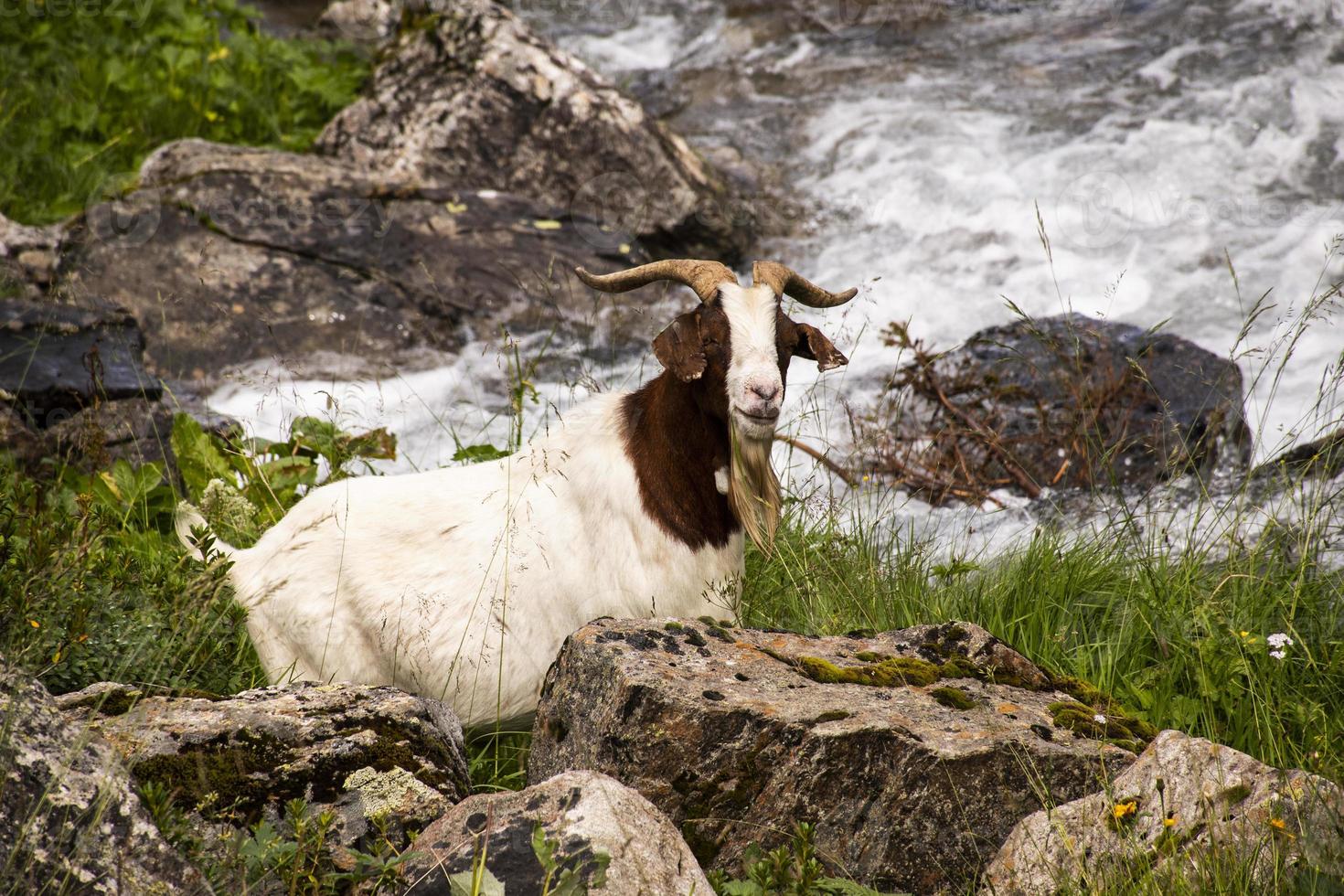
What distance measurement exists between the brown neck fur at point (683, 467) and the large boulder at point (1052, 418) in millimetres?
2200

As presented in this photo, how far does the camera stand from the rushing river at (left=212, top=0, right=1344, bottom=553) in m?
7.97

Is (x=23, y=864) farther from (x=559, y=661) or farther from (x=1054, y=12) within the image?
(x=1054, y=12)

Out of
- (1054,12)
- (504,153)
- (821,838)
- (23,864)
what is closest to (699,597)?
(821,838)

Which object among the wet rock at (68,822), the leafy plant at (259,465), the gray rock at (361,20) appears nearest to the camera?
the wet rock at (68,822)

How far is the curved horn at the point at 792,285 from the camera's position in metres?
4.27

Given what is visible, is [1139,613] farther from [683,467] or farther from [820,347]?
[683,467]

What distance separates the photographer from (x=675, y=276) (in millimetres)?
4316

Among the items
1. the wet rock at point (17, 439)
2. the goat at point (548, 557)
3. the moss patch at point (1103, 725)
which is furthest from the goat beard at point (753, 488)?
the wet rock at point (17, 439)

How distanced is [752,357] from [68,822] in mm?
2332

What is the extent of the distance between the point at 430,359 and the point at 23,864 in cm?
556

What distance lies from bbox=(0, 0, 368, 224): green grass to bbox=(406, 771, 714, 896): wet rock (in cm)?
704

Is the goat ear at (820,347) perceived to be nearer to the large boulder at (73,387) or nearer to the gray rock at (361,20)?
the large boulder at (73,387)

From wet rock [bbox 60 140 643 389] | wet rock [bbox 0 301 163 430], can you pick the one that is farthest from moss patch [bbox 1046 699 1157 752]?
wet rock [bbox 60 140 643 389]

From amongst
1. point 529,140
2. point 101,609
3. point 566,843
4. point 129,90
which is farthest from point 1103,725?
point 129,90
